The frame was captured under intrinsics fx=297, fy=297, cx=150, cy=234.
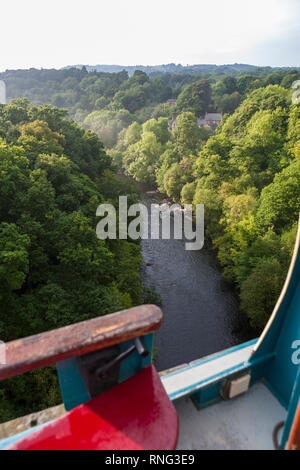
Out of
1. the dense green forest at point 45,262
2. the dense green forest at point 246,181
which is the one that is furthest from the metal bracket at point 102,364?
the dense green forest at point 246,181

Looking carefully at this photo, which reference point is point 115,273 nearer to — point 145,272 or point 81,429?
point 145,272

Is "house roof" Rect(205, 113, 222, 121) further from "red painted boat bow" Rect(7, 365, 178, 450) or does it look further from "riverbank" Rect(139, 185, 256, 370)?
"red painted boat bow" Rect(7, 365, 178, 450)

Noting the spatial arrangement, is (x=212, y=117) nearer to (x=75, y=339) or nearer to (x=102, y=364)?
(x=102, y=364)

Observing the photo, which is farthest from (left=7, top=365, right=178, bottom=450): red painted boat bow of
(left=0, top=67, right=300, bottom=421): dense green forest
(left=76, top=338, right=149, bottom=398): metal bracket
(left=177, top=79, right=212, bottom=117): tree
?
(left=177, top=79, right=212, bottom=117): tree

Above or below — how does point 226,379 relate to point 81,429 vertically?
below

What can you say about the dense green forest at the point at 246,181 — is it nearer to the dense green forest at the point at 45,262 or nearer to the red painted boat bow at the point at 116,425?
the dense green forest at the point at 45,262

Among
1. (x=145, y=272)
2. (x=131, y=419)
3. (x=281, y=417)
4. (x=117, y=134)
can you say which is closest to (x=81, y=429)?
(x=131, y=419)
